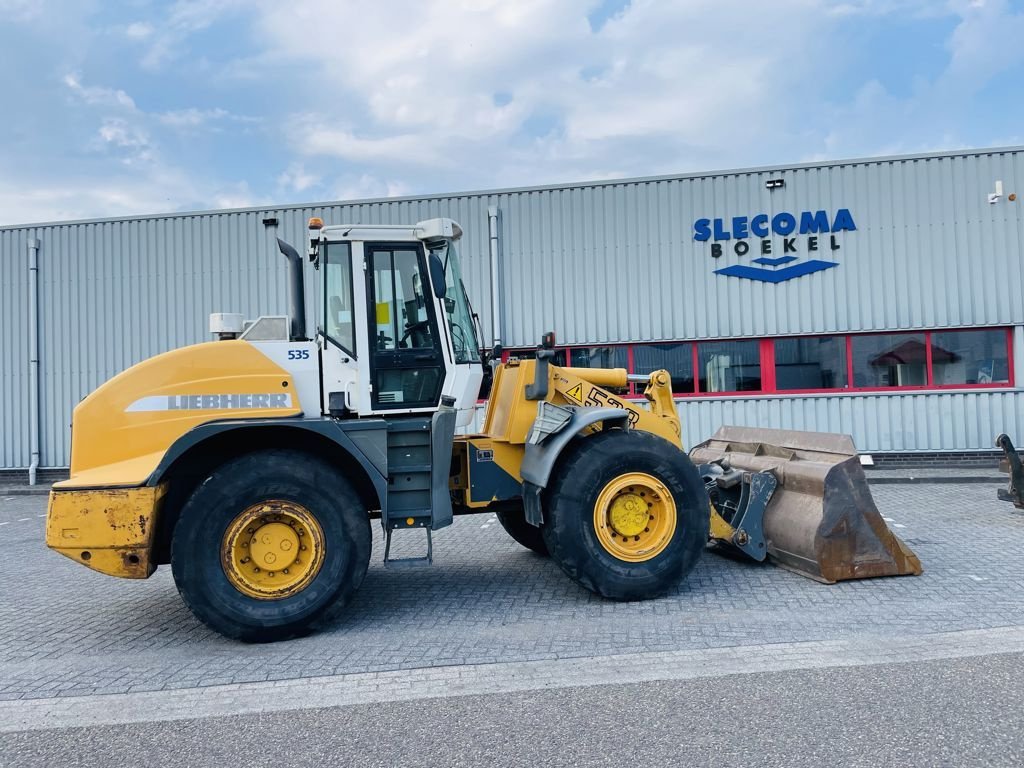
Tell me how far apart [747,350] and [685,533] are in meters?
9.10

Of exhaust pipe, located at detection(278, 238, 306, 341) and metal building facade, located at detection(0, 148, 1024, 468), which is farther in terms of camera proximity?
metal building facade, located at detection(0, 148, 1024, 468)

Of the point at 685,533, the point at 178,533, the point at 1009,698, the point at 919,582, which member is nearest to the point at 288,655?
the point at 178,533

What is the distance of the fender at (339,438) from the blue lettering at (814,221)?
1092 cm

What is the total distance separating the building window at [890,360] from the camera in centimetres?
1398

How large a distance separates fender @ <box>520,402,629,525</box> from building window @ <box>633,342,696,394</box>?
27.8 feet

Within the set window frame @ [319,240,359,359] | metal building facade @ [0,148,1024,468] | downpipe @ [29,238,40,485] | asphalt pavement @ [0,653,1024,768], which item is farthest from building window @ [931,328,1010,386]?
downpipe @ [29,238,40,485]

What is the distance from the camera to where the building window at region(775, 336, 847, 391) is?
1417 centimetres

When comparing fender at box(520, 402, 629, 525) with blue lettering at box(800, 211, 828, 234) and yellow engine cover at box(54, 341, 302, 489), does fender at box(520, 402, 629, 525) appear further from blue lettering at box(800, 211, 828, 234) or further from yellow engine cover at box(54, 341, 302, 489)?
blue lettering at box(800, 211, 828, 234)

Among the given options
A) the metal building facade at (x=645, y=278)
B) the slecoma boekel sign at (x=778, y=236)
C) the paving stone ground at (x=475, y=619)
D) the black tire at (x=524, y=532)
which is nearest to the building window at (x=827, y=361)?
the metal building facade at (x=645, y=278)

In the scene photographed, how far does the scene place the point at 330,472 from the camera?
556cm

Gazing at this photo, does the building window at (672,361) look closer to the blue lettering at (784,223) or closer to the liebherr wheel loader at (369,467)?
the blue lettering at (784,223)

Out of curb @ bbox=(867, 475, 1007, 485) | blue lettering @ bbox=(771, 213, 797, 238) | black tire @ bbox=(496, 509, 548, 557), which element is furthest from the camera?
blue lettering @ bbox=(771, 213, 797, 238)

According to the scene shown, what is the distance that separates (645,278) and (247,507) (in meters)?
10.7

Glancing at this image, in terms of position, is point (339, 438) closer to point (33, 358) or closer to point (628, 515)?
point (628, 515)
